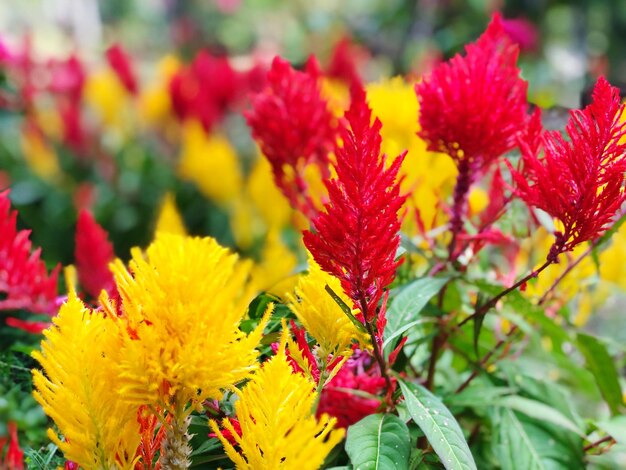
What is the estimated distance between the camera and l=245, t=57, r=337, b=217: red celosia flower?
3.18 feet

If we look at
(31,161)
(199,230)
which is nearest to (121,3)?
(31,161)

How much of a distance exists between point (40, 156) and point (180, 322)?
3.35 metres

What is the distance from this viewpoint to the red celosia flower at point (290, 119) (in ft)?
3.18

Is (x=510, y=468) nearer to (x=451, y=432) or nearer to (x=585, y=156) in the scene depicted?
(x=451, y=432)

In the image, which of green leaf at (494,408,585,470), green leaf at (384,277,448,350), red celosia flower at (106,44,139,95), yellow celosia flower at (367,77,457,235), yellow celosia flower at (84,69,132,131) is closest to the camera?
green leaf at (384,277,448,350)

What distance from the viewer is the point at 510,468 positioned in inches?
35.6

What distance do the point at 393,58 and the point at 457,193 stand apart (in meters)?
4.44

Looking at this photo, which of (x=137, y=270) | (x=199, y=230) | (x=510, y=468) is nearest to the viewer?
(x=137, y=270)

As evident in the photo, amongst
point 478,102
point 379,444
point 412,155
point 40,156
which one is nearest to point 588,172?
point 478,102

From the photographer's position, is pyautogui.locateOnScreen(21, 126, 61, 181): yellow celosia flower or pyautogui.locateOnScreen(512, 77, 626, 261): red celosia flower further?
pyautogui.locateOnScreen(21, 126, 61, 181): yellow celosia flower

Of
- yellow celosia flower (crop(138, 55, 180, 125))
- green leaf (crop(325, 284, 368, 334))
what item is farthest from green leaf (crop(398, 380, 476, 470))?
yellow celosia flower (crop(138, 55, 180, 125))

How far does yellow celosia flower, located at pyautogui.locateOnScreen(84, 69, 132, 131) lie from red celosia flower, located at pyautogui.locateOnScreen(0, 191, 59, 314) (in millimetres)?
3007

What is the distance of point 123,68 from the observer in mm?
3547

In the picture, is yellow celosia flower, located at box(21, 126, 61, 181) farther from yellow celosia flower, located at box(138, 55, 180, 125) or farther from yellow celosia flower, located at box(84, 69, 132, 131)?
yellow celosia flower, located at box(138, 55, 180, 125)
